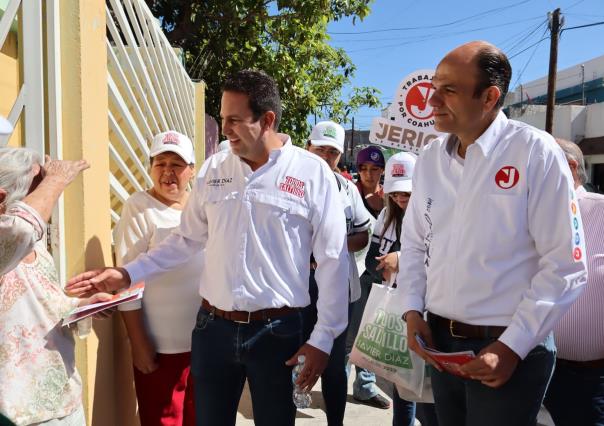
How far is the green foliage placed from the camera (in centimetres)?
783

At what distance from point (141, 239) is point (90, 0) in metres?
1.16

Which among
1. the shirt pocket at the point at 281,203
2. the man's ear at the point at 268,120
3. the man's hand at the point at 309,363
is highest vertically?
the man's ear at the point at 268,120

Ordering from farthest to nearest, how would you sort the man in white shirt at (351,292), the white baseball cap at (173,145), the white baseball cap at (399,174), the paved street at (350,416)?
the paved street at (350,416) → the white baseball cap at (399,174) → the man in white shirt at (351,292) → the white baseball cap at (173,145)

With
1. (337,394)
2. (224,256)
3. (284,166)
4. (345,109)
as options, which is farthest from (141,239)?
(345,109)

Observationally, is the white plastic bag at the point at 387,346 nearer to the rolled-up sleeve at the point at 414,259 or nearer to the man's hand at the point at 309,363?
the rolled-up sleeve at the point at 414,259

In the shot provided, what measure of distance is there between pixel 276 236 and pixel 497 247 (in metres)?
0.88

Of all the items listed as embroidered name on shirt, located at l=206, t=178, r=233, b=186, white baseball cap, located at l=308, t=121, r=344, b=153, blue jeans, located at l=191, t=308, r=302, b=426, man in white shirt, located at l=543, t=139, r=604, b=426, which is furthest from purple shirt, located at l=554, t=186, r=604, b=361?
white baseball cap, located at l=308, t=121, r=344, b=153

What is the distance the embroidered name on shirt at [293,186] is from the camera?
228 centimetres

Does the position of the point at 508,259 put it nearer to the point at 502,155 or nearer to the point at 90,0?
the point at 502,155

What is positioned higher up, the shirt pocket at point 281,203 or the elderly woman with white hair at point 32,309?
the shirt pocket at point 281,203

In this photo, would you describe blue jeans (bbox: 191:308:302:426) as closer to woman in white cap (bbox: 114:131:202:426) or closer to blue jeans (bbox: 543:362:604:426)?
woman in white cap (bbox: 114:131:202:426)

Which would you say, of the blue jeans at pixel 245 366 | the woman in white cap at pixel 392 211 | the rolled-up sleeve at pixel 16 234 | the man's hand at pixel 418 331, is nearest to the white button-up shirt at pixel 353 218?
the woman in white cap at pixel 392 211

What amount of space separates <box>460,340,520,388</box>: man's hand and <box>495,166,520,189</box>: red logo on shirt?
0.50 meters

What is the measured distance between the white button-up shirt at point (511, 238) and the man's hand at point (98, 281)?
4.46 feet
